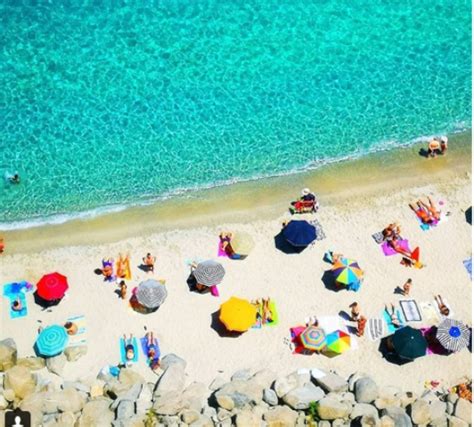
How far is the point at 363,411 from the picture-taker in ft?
70.3

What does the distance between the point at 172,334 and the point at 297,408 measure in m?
4.98

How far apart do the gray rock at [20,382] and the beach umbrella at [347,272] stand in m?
10.5

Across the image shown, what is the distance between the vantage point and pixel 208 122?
31.1 meters

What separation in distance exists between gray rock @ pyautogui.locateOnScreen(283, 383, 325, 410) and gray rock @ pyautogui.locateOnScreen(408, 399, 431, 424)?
2.72 m

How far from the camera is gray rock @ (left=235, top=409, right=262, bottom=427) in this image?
2088cm

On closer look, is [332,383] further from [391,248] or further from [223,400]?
[391,248]

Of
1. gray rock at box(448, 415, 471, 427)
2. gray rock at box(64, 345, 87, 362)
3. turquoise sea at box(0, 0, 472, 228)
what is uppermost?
turquoise sea at box(0, 0, 472, 228)

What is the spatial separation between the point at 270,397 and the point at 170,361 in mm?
3474

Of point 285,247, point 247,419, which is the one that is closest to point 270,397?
point 247,419

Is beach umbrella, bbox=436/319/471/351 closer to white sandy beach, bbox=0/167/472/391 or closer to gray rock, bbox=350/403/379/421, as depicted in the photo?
white sandy beach, bbox=0/167/472/391

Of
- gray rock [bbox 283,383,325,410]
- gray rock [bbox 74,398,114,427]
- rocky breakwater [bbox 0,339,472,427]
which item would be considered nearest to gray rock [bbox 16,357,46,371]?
rocky breakwater [bbox 0,339,472,427]

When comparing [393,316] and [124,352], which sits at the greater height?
[393,316]

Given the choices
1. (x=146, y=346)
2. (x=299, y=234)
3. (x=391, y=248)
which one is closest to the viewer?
(x=146, y=346)

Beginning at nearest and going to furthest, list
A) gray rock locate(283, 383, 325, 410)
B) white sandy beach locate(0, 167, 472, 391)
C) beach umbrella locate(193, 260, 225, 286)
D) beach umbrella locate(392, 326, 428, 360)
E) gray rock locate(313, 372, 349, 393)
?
gray rock locate(283, 383, 325, 410), gray rock locate(313, 372, 349, 393), beach umbrella locate(392, 326, 428, 360), white sandy beach locate(0, 167, 472, 391), beach umbrella locate(193, 260, 225, 286)
